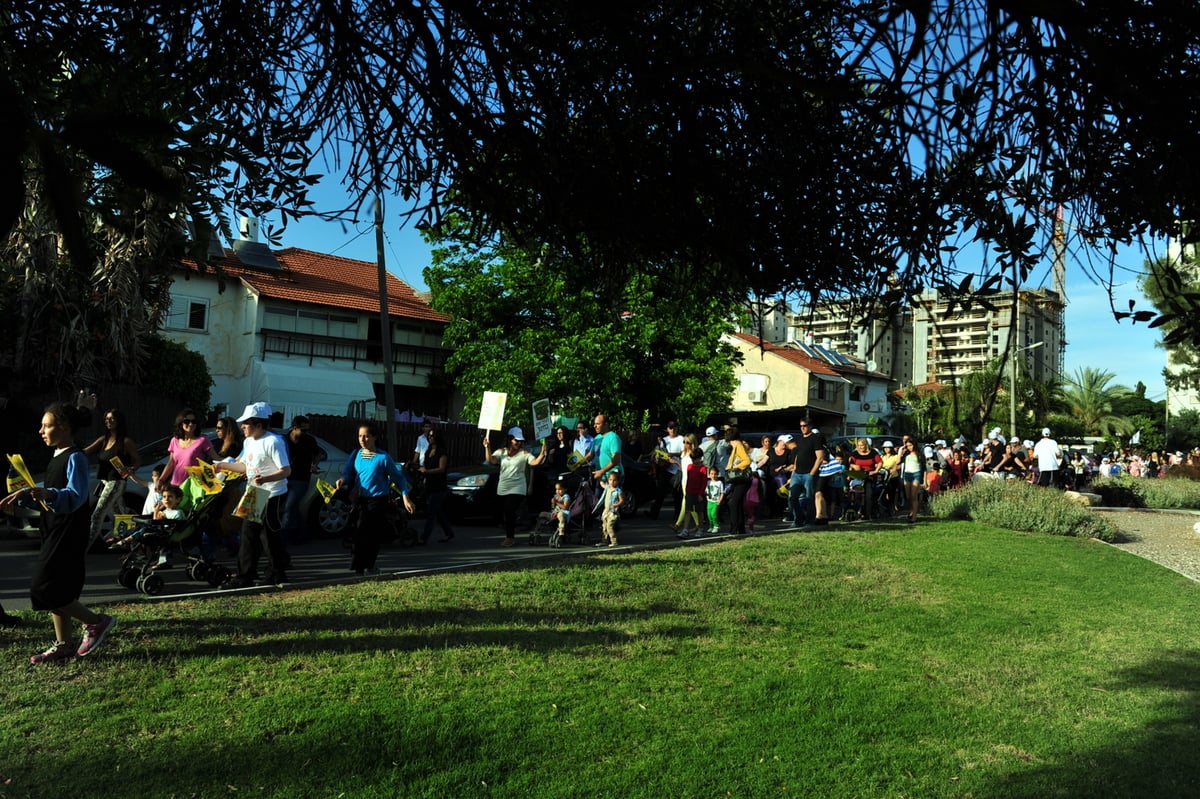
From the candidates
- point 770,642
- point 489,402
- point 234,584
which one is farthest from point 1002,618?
point 489,402

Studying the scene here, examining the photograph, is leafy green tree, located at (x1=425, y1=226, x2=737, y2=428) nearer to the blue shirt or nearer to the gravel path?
the gravel path

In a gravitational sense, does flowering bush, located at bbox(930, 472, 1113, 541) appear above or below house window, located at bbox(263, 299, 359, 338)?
below

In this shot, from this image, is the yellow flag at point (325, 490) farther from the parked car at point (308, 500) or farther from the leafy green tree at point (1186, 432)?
the leafy green tree at point (1186, 432)

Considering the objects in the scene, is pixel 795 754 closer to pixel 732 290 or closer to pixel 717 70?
pixel 732 290

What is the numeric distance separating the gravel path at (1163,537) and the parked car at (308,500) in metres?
11.6

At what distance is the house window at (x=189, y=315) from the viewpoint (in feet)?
127

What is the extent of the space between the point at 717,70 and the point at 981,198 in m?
1.11

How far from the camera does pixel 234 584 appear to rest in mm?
9344

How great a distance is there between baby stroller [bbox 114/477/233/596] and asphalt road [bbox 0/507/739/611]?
130 mm

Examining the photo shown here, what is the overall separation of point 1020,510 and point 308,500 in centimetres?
1238

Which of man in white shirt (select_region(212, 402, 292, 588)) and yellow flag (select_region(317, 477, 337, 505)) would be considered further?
yellow flag (select_region(317, 477, 337, 505))

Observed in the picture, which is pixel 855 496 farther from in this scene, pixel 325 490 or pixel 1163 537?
pixel 325 490

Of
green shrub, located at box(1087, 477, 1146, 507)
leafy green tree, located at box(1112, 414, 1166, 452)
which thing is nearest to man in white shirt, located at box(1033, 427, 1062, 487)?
green shrub, located at box(1087, 477, 1146, 507)

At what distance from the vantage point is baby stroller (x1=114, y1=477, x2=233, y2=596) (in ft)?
29.5
